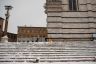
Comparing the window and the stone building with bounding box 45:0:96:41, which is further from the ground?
the window

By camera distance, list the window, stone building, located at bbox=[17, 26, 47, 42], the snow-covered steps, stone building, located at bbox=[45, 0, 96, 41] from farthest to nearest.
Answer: stone building, located at bbox=[17, 26, 47, 42] < the window < stone building, located at bbox=[45, 0, 96, 41] < the snow-covered steps

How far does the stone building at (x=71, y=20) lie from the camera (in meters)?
14.3

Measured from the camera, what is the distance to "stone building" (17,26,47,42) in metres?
16.3

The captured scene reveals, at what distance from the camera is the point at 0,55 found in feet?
29.9

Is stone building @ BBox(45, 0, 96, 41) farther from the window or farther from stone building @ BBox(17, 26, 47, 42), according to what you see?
stone building @ BBox(17, 26, 47, 42)

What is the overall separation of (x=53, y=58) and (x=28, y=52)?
1.40 m

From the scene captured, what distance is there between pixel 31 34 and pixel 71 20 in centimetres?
426

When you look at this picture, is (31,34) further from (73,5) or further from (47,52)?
(47,52)

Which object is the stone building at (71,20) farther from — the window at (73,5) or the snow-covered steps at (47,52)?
the snow-covered steps at (47,52)

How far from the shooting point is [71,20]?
48.7 ft

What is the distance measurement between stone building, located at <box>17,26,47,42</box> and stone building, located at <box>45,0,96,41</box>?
2127mm

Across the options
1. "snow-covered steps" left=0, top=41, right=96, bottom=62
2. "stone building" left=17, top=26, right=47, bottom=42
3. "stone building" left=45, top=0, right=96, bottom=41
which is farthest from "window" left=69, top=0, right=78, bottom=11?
"snow-covered steps" left=0, top=41, right=96, bottom=62

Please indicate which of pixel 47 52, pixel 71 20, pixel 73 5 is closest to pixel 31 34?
pixel 71 20

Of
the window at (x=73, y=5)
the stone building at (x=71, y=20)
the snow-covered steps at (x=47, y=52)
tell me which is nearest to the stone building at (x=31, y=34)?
the stone building at (x=71, y=20)
